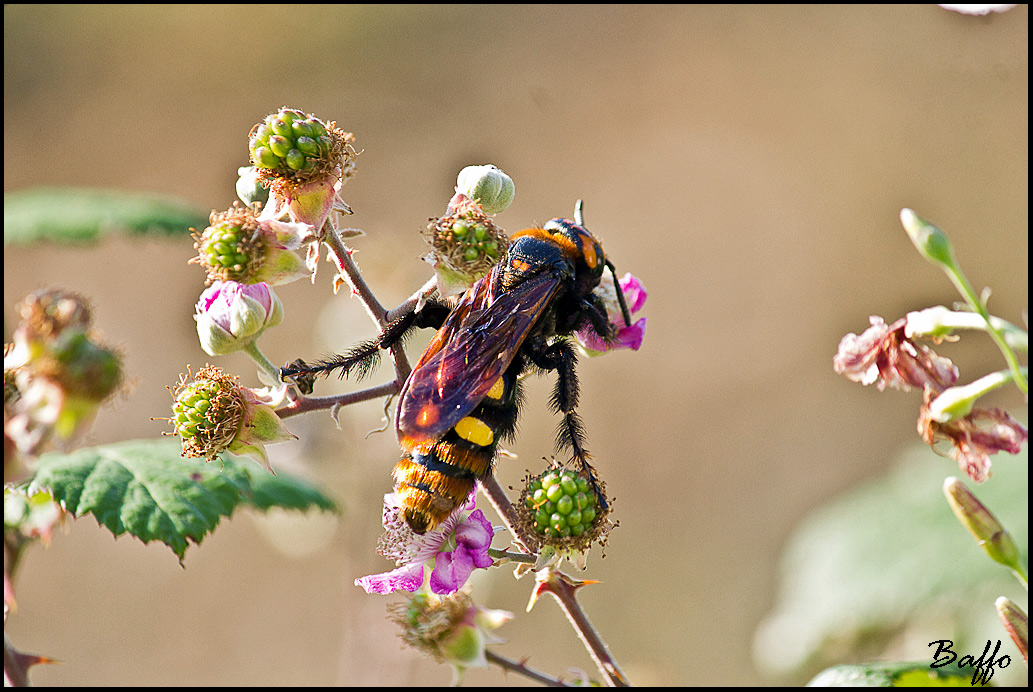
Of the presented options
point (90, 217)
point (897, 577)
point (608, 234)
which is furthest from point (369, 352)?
point (608, 234)

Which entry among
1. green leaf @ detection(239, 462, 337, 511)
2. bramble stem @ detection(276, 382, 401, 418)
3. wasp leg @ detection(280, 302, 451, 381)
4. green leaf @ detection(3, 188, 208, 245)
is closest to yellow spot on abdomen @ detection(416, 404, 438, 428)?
bramble stem @ detection(276, 382, 401, 418)

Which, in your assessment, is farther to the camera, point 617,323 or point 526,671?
point 617,323

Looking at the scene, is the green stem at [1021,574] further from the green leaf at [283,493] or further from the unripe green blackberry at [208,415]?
the green leaf at [283,493]

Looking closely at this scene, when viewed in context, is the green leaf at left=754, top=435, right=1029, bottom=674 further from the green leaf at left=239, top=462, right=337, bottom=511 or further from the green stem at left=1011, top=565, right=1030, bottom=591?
the green leaf at left=239, top=462, right=337, bottom=511

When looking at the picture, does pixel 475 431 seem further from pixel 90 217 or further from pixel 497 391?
pixel 90 217

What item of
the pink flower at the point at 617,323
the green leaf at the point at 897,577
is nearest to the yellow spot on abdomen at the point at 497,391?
the pink flower at the point at 617,323
